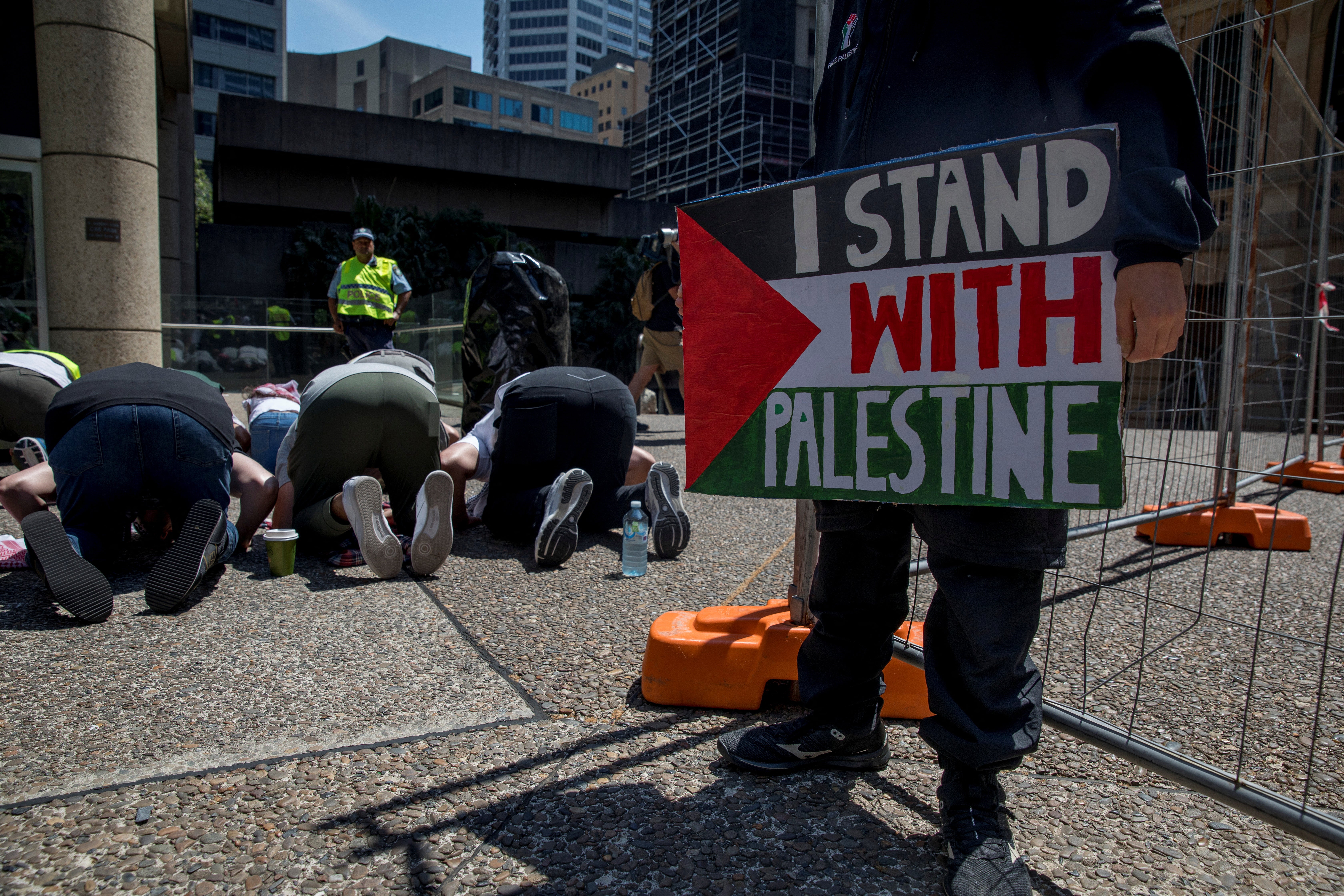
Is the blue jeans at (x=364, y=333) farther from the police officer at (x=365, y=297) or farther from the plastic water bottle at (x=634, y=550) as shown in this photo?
the plastic water bottle at (x=634, y=550)

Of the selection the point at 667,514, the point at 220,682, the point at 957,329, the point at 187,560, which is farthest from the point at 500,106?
the point at 957,329

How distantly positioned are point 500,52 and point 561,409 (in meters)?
150

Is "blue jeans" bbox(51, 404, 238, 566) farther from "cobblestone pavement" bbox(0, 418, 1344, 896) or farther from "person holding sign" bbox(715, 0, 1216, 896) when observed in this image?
"person holding sign" bbox(715, 0, 1216, 896)

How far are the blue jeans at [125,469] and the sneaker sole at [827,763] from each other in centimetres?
235

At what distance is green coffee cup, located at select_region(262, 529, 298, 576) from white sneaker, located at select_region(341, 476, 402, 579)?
0.30 metres

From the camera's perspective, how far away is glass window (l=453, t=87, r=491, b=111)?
8481 cm

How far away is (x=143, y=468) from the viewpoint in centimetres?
305

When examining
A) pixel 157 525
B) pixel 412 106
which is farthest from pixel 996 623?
pixel 412 106

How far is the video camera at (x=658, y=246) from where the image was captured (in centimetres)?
720

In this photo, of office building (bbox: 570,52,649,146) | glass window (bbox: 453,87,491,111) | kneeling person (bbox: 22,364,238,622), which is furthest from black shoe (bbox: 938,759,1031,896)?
office building (bbox: 570,52,649,146)

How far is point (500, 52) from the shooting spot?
443 ft

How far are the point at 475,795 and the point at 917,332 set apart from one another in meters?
1.32

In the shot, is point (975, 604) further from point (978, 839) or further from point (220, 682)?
point (220, 682)

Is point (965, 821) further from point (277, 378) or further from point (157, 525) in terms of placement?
point (277, 378)
